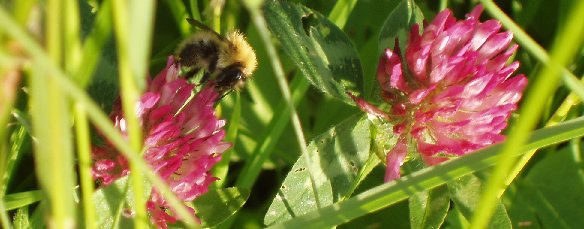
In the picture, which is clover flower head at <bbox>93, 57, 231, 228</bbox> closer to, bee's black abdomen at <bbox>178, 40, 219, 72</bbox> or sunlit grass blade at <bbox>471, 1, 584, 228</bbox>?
bee's black abdomen at <bbox>178, 40, 219, 72</bbox>

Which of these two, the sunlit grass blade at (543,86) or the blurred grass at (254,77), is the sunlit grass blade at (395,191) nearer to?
the blurred grass at (254,77)

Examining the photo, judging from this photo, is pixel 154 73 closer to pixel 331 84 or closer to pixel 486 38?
pixel 331 84

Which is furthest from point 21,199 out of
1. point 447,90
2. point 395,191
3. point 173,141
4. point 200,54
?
point 447,90

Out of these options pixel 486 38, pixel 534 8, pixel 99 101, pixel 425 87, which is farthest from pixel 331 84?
pixel 534 8

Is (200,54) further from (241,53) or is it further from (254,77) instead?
(254,77)

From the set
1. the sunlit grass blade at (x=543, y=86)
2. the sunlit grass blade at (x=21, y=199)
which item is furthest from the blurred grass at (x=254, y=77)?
the sunlit grass blade at (x=543, y=86)
